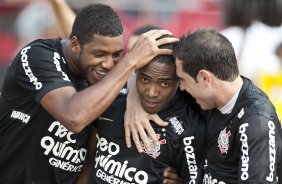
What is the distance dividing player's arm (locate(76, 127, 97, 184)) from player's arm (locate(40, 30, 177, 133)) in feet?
1.67

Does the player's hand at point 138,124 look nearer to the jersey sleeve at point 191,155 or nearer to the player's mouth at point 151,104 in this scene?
the player's mouth at point 151,104

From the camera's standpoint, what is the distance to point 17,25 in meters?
9.29

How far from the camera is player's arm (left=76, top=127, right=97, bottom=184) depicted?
476 centimetres

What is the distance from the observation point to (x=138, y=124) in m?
4.50

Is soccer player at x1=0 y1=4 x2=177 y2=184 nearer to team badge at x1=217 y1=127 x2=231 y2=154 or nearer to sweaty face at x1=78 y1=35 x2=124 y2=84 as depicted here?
sweaty face at x1=78 y1=35 x2=124 y2=84

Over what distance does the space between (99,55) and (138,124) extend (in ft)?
1.65

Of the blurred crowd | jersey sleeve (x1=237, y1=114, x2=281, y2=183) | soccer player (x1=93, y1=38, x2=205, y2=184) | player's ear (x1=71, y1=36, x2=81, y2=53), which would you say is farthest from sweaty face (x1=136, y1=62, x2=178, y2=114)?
the blurred crowd

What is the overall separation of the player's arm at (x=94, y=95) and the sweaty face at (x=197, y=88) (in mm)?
201

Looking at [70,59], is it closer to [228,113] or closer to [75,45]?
[75,45]

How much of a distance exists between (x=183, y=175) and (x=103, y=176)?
0.51 metres

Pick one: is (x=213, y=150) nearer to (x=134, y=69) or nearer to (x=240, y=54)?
(x=134, y=69)

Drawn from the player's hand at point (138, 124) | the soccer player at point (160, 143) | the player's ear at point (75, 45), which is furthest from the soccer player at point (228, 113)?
the player's ear at point (75, 45)

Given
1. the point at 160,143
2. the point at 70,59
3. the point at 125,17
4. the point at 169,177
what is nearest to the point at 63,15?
the point at 70,59

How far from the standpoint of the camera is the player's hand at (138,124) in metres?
4.49
